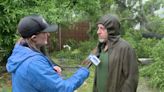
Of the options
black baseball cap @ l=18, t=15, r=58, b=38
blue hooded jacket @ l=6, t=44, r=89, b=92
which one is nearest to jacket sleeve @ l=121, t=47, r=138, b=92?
blue hooded jacket @ l=6, t=44, r=89, b=92

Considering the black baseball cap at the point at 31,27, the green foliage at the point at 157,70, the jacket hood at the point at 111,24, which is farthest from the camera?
the green foliage at the point at 157,70

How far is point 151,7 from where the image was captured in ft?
44.8

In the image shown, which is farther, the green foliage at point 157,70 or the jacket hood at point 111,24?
the green foliage at point 157,70

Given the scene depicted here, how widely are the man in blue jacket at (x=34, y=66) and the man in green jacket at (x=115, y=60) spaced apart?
1.36 metres

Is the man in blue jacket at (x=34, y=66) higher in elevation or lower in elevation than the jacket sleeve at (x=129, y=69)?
higher

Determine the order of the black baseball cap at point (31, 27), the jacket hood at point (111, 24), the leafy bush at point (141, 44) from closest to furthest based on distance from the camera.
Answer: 1. the black baseball cap at point (31, 27)
2. the jacket hood at point (111, 24)
3. the leafy bush at point (141, 44)

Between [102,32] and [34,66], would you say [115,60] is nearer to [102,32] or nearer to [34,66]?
[102,32]

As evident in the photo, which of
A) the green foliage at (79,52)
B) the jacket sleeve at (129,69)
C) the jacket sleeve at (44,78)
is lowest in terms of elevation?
the green foliage at (79,52)

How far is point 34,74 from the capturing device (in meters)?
3.16

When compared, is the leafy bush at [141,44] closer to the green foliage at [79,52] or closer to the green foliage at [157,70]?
the green foliage at [79,52]

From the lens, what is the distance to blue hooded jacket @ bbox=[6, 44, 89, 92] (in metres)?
3.17

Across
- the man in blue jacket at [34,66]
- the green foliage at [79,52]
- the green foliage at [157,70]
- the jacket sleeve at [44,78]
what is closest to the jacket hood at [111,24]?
the man in blue jacket at [34,66]

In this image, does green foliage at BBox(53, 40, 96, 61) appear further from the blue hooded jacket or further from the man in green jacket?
the blue hooded jacket

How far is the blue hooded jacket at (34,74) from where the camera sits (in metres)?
3.17
